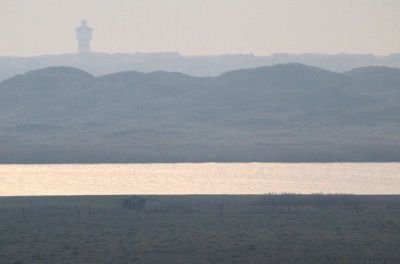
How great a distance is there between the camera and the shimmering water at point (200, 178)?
82.8 meters

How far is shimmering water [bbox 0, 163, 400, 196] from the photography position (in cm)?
8281

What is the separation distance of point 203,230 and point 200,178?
146 feet

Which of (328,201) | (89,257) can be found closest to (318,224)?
(328,201)

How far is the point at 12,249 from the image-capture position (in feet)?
158

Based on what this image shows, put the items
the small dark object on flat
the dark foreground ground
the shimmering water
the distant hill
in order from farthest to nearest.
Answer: the distant hill, the shimmering water, the small dark object on flat, the dark foreground ground

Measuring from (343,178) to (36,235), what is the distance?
46.1m

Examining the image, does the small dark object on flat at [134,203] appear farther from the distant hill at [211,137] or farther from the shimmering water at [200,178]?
the distant hill at [211,137]

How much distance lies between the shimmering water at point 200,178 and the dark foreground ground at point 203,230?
16.6m

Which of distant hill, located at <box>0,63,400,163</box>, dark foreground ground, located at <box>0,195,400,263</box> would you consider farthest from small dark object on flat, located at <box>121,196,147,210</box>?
distant hill, located at <box>0,63,400,163</box>

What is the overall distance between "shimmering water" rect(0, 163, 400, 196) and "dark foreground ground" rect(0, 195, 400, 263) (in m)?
16.6

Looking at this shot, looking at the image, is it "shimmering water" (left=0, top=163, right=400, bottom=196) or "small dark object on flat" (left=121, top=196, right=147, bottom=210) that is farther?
"shimmering water" (left=0, top=163, right=400, bottom=196)

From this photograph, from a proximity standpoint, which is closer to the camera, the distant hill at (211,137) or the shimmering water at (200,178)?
the shimmering water at (200,178)

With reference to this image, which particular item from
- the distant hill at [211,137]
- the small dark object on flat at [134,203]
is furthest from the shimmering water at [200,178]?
the small dark object on flat at [134,203]

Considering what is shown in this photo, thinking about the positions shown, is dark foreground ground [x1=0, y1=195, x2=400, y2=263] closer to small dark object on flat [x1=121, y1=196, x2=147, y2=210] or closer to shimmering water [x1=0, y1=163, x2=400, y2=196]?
small dark object on flat [x1=121, y1=196, x2=147, y2=210]
